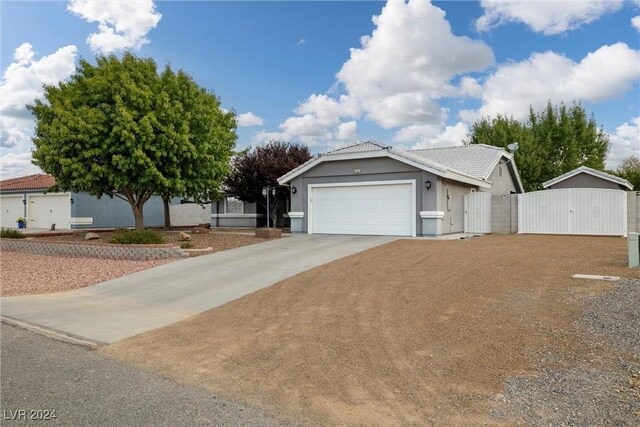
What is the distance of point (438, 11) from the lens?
15055mm

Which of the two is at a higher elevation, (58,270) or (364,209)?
(364,209)

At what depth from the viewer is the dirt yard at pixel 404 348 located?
388 cm

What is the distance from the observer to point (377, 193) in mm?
17828

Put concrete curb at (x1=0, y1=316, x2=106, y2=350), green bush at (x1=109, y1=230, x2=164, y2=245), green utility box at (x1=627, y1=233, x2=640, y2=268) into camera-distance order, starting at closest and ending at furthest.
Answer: concrete curb at (x1=0, y1=316, x2=106, y2=350) → green utility box at (x1=627, y1=233, x2=640, y2=268) → green bush at (x1=109, y1=230, x2=164, y2=245)

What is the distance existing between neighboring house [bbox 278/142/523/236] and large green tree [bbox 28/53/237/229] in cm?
442

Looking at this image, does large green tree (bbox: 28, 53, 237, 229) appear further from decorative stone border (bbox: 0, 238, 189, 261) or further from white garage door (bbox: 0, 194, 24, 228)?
white garage door (bbox: 0, 194, 24, 228)

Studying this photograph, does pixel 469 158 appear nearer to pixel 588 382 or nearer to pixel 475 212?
pixel 475 212

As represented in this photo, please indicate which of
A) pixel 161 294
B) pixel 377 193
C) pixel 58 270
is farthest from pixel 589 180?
pixel 58 270

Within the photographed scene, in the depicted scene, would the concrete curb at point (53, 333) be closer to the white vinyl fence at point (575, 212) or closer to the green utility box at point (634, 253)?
the green utility box at point (634, 253)

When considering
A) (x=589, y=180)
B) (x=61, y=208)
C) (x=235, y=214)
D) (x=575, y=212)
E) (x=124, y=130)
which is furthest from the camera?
(x=61, y=208)

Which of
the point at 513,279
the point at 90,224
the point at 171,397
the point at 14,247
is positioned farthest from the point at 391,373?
the point at 90,224

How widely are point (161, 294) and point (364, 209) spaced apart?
1043 centimetres

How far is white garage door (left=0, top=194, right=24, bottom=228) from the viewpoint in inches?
1226

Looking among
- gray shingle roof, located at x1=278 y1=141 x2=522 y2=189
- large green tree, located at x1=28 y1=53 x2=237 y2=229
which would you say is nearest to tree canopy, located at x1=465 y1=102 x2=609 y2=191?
gray shingle roof, located at x1=278 y1=141 x2=522 y2=189
